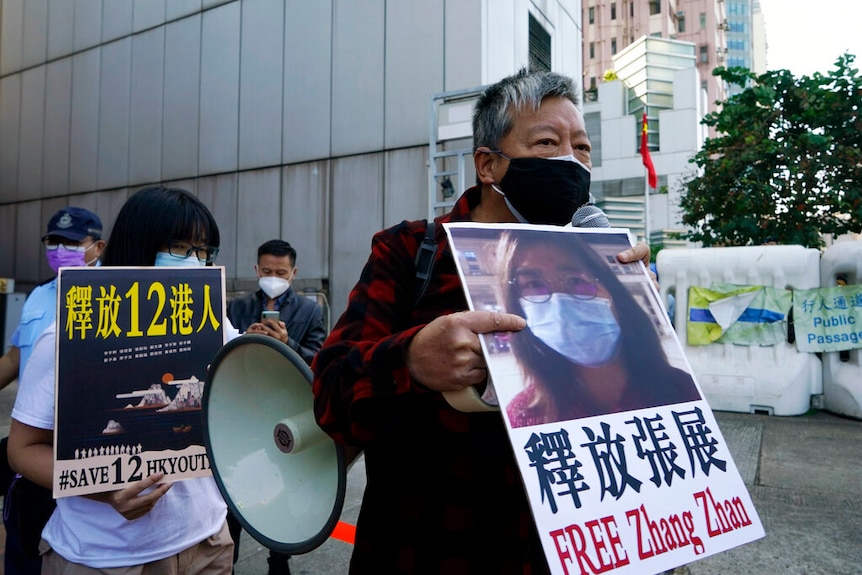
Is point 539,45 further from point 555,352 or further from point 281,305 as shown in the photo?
point 555,352

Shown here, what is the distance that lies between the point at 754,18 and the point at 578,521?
357 feet

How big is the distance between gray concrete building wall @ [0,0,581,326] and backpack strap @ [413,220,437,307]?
7.92 m

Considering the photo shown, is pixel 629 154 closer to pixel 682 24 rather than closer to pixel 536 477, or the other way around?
pixel 536 477

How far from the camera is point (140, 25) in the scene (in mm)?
12414

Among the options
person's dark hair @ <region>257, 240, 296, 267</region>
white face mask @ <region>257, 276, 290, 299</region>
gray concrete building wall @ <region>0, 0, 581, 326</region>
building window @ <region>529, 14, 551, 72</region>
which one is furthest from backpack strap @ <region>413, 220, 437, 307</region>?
building window @ <region>529, 14, 551, 72</region>

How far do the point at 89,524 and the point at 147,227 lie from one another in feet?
2.71

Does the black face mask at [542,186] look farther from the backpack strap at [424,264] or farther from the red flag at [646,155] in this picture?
the red flag at [646,155]

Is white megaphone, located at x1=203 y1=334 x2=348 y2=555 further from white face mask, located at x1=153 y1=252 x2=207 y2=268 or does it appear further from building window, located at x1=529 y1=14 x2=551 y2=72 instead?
building window, located at x1=529 y1=14 x2=551 y2=72

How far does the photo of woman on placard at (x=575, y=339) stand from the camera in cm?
102

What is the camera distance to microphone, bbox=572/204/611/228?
1793mm

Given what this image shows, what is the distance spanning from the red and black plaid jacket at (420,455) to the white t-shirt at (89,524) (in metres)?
0.65

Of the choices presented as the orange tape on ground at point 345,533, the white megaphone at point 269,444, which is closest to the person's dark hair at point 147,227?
the white megaphone at point 269,444

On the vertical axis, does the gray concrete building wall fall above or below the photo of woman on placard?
above

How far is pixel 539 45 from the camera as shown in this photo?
10570 millimetres
